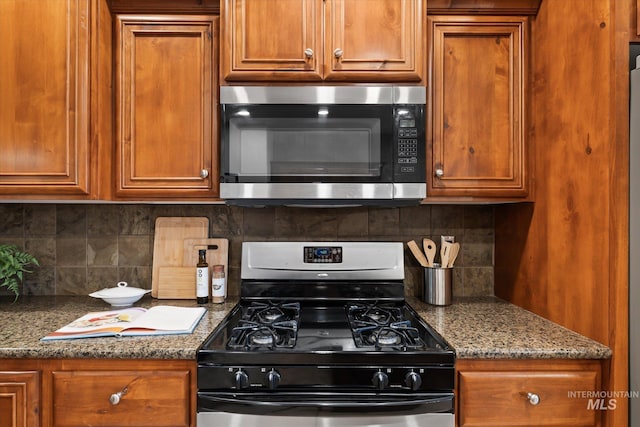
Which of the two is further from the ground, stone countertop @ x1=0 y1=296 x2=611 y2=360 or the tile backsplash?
the tile backsplash

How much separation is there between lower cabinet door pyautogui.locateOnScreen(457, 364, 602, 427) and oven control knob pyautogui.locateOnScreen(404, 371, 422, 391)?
0.14 meters

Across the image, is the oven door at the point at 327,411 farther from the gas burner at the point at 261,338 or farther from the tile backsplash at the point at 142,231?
the tile backsplash at the point at 142,231

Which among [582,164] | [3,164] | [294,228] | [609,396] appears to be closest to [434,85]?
[582,164]

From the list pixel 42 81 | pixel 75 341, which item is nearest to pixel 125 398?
pixel 75 341

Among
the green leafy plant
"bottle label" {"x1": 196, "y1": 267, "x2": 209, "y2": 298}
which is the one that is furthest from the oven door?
the green leafy plant

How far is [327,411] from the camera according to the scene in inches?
46.1

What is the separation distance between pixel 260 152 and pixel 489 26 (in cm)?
106

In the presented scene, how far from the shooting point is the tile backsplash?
1.90m

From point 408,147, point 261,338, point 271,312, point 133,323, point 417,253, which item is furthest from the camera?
point 417,253

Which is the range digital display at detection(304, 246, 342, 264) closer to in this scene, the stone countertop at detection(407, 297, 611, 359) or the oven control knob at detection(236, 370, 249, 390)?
the stone countertop at detection(407, 297, 611, 359)

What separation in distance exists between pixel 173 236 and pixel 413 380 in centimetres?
127

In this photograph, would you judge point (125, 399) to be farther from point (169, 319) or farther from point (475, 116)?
point (475, 116)

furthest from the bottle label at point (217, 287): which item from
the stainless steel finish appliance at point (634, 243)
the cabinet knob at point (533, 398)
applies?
the stainless steel finish appliance at point (634, 243)

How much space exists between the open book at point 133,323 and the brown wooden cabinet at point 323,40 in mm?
935
